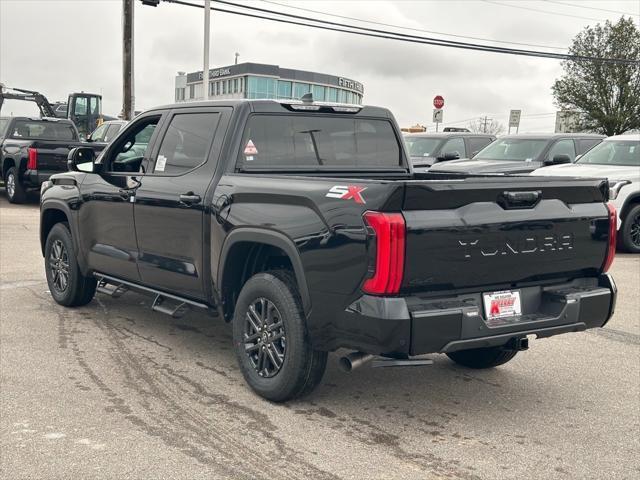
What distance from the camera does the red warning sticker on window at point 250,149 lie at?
213 inches

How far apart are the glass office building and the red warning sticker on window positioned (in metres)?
69.2

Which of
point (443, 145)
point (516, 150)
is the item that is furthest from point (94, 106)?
point (516, 150)

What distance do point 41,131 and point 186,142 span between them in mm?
13563

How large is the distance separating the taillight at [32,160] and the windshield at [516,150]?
9.15 metres

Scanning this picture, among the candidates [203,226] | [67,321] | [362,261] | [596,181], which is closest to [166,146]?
[203,226]

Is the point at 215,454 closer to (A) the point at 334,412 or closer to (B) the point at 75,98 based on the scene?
(A) the point at 334,412

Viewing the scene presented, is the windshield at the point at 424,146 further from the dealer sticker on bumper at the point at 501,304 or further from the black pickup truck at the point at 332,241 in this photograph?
the dealer sticker on bumper at the point at 501,304

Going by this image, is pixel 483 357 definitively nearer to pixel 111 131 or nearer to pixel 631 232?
pixel 631 232

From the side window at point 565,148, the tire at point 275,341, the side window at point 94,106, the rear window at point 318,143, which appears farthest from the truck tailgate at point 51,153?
the side window at point 94,106

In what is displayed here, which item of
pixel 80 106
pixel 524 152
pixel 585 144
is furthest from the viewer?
pixel 80 106

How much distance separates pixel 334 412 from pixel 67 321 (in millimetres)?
3147

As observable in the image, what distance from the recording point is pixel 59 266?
7.37 m

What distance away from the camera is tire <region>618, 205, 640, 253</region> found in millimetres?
12219

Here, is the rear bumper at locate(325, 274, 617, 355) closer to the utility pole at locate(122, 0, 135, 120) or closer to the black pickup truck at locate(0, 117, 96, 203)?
the black pickup truck at locate(0, 117, 96, 203)
